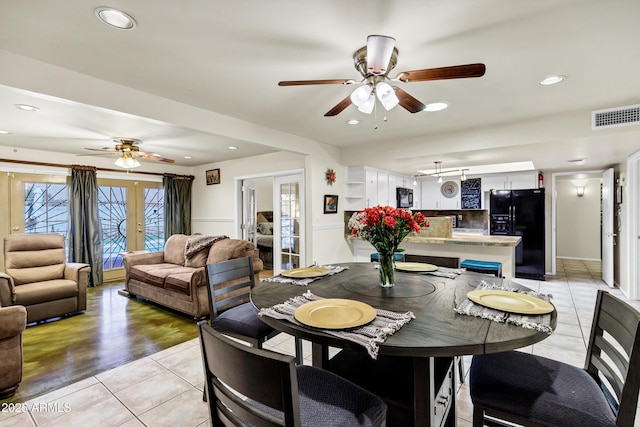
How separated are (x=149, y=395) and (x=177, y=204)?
501 centimetres

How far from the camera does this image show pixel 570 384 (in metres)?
1.25

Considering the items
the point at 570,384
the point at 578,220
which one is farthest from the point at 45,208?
the point at 578,220

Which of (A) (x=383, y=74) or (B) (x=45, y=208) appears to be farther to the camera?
(B) (x=45, y=208)

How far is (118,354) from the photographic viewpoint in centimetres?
271

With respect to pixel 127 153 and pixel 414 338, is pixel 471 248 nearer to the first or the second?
pixel 414 338

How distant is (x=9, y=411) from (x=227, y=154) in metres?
4.18

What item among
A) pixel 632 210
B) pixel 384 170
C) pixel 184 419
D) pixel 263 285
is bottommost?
pixel 184 419

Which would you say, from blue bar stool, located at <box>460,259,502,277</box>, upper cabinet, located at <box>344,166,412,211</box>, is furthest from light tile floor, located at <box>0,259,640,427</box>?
upper cabinet, located at <box>344,166,412,211</box>

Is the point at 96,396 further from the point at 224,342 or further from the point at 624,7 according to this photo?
the point at 624,7

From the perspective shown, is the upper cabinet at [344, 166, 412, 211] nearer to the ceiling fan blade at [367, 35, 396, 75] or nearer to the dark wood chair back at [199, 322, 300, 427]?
the ceiling fan blade at [367, 35, 396, 75]

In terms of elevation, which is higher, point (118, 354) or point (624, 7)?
point (624, 7)

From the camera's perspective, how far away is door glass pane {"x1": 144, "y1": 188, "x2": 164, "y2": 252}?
6220mm

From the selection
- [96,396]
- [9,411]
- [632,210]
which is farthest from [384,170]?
[9,411]

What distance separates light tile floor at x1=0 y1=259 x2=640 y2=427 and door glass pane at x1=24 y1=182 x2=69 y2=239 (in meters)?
3.94
